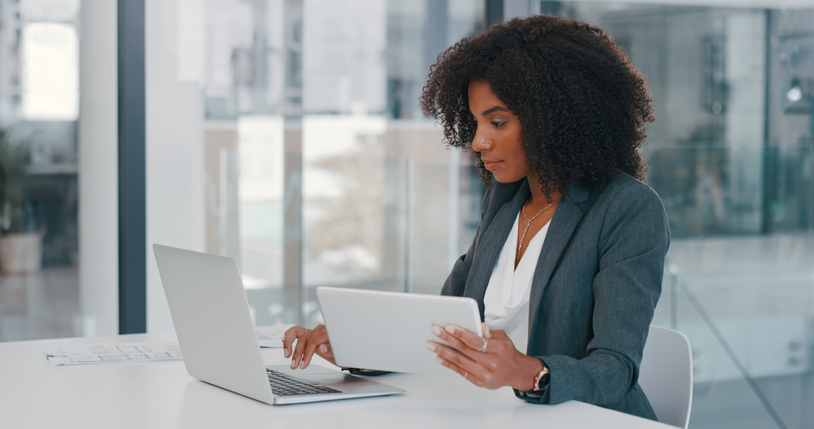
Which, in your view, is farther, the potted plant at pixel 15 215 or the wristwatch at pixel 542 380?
the potted plant at pixel 15 215

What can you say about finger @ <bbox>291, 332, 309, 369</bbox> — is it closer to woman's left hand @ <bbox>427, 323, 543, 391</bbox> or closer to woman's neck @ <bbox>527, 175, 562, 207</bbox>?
woman's left hand @ <bbox>427, 323, 543, 391</bbox>

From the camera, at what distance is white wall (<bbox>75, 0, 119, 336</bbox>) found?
2848 mm

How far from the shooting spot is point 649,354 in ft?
5.53

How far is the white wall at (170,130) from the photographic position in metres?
2.96

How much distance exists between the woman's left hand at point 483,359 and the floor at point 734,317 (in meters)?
2.06

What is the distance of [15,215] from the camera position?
2830 mm

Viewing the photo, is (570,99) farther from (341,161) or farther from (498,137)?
(341,161)

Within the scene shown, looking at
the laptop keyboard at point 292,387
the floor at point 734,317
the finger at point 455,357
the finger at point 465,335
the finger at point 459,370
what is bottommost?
the floor at point 734,317

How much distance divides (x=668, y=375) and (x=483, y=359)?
0.59 meters

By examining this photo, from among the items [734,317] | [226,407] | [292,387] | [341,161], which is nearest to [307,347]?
[292,387]

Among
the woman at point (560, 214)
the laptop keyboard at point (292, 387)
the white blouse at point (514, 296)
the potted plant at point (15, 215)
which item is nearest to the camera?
the laptop keyboard at point (292, 387)

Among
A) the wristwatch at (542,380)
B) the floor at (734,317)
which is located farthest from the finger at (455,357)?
the floor at (734,317)

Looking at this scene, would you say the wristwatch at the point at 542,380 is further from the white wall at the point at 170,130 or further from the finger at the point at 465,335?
the white wall at the point at 170,130

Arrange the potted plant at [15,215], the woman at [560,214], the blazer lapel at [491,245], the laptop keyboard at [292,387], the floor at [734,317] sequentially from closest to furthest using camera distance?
the laptop keyboard at [292,387] < the woman at [560,214] < the blazer lapel at [491,245] < the potted plant at [15,215] < the floor at [734,317]
